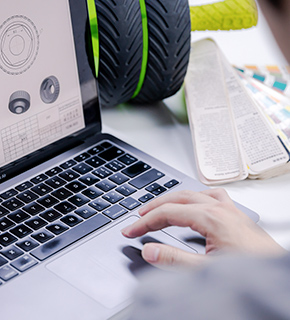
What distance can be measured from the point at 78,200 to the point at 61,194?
0.08 feet

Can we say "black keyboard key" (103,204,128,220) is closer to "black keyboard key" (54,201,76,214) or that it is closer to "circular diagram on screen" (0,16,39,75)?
"black keyboard key" (54,201,76,214)

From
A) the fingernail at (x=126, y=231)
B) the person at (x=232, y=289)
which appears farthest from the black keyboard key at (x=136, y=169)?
the person at (x=232, y=289)

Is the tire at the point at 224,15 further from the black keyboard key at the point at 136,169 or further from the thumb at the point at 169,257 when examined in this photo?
the thumb at the point at 169,257

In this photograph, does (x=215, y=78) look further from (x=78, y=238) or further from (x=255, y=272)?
(x=255, y=272)

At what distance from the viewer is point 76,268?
588mm

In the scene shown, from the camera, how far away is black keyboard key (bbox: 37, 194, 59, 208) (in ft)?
2.18

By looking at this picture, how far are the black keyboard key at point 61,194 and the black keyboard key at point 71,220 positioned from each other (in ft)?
0.11

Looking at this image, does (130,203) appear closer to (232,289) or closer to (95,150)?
(95,150)

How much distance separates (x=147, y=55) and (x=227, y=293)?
0.59 meters

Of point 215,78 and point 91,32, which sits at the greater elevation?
point 91,32

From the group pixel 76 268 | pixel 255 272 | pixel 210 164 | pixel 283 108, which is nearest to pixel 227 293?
pixel 255 272

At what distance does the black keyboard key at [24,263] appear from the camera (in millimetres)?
585

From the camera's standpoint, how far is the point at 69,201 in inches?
26.5

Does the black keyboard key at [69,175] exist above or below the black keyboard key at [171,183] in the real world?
above
